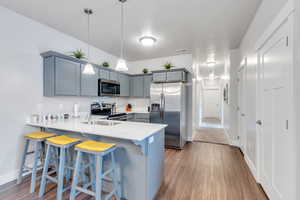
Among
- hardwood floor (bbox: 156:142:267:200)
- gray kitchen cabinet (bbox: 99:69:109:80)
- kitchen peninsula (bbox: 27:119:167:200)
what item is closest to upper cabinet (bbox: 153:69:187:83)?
gray kitchen cabinet (bbox: 99:69:109:80)

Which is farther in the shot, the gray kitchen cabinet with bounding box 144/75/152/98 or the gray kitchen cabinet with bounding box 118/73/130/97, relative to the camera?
the gray kitchen cabinet with bounding box 144/75/152/98

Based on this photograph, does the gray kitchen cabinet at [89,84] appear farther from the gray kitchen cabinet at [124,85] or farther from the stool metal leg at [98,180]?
the stool metal leg at [98,180]

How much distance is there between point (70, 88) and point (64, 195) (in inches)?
76.4

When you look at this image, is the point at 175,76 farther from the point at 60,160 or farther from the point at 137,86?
the point at 60,160

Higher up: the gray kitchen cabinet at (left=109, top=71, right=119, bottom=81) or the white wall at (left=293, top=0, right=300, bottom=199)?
the gray kitchen cabinet at (left=109, top=71, right=119, bottom=81)

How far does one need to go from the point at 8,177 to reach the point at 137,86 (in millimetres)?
3646

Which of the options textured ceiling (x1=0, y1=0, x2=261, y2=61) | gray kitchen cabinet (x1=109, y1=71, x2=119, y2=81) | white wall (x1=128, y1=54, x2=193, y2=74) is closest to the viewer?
textured ceiling (x1=0, y1=0, x2=261, y2=61)

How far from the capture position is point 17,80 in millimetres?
2301

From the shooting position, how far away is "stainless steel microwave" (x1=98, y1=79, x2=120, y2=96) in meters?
3.57

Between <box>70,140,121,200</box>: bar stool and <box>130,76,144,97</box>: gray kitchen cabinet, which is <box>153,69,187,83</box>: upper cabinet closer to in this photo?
<box>130,76,144,97</box>: gray kitchen cabinet

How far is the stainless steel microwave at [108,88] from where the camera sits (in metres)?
3.57

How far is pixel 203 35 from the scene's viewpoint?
122 inches

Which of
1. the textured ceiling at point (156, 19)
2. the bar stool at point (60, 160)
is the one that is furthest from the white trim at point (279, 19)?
the bar stool at point (60, 160)

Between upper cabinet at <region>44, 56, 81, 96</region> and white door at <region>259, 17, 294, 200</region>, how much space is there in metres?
3.44
